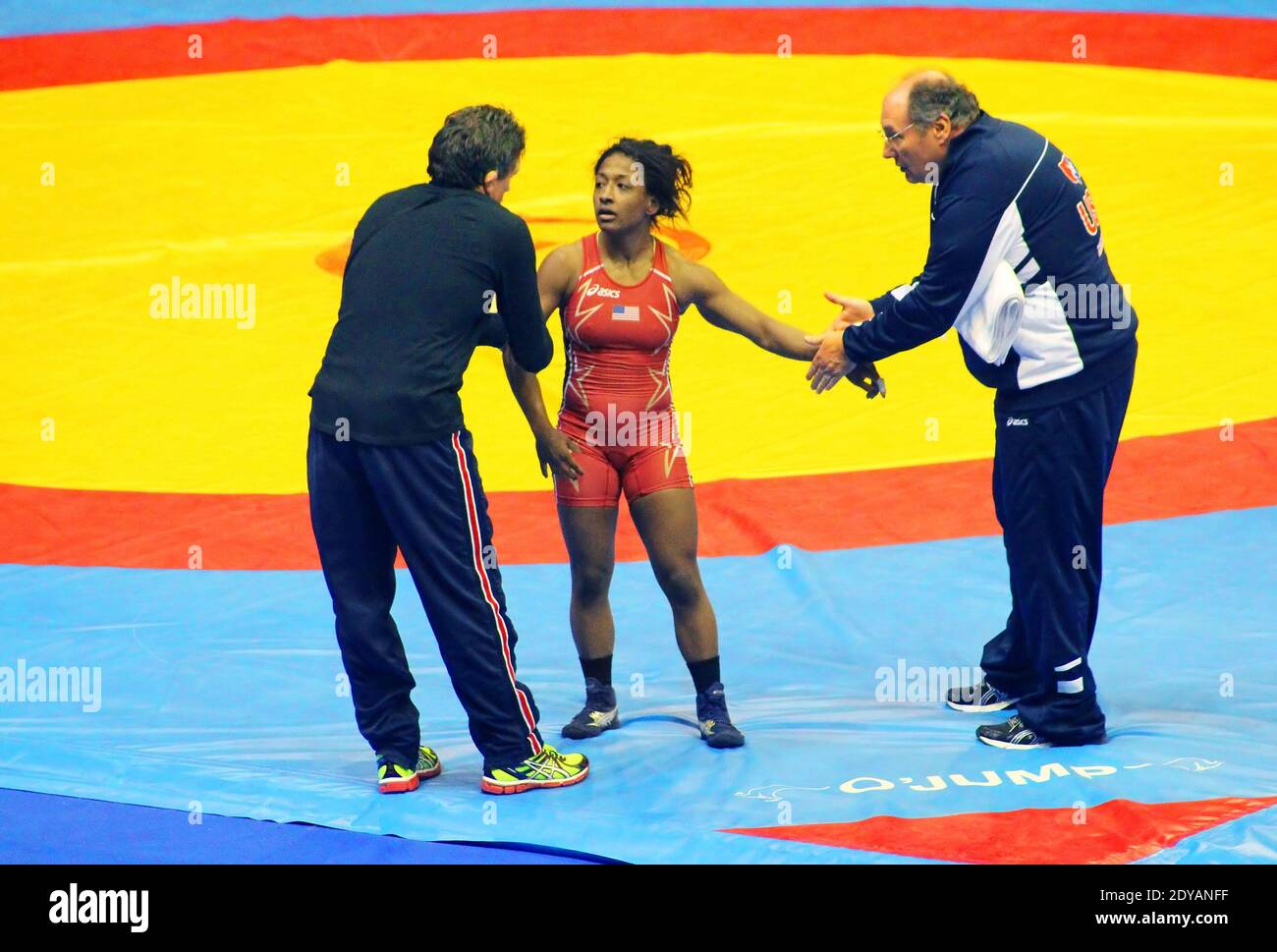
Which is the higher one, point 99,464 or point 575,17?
point 575,17

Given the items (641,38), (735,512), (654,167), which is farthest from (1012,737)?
(641,38)

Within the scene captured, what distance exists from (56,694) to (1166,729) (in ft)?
12.3

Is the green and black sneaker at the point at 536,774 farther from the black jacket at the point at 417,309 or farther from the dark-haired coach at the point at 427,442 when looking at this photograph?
the black jacket at the point at 417,309

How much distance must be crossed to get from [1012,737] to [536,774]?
152 cm

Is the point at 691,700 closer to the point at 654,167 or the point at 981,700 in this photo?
the point at 981,700

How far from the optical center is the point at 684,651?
5.29 m

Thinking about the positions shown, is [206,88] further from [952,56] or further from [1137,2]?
[1137,2]

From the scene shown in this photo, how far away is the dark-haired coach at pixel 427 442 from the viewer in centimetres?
458

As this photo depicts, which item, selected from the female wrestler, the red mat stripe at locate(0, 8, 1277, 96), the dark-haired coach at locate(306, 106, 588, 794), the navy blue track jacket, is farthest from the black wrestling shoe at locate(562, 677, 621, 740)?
the red mat stripe at locate(0, 8, 1277, 96)

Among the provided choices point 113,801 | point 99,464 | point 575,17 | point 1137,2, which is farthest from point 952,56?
point 113,801

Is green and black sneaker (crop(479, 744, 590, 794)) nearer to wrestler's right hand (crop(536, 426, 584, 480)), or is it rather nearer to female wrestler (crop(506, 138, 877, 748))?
female wrestler (crop(506, 138, 877, 748))

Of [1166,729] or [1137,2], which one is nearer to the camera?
[1166,729]

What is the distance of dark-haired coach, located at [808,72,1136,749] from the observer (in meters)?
5.01

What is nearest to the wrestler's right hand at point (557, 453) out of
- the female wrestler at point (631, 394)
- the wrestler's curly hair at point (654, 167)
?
the female wrestler at point (631, 394)
